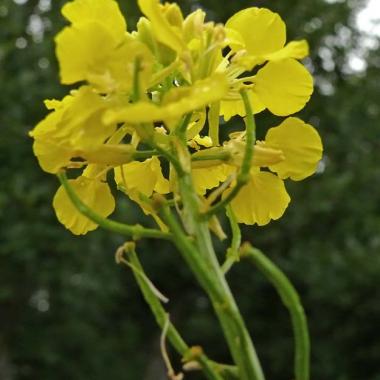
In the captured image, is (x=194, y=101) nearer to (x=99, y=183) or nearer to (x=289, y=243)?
(x=99, y=183)

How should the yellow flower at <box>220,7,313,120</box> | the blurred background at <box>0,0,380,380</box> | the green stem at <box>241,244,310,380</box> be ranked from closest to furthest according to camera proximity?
the green stem at <box>241,244,310,380</box>, the yellow flower at <box>220,7,313,120</box>, the blurred background at <box>0,0,380,380</box>

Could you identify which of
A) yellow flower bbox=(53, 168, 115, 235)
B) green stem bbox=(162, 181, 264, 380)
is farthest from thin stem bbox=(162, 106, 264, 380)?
yellow flower bbox=(53, 168, 115, 235)

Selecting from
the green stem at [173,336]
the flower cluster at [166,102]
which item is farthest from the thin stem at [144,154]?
the green stem at [173,336]

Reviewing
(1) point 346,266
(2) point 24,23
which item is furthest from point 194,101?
(1) point 346,266

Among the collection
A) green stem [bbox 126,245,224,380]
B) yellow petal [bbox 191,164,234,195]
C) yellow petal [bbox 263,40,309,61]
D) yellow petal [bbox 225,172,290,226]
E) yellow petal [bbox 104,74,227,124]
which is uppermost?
yellow petal [bbox 104,74,227,124]

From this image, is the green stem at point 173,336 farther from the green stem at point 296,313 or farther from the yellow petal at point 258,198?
the yellow petal at point 258,198

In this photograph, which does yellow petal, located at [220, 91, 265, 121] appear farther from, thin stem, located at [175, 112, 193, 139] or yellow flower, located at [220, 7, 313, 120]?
thin stem, located at [175, 112, 193, 139]

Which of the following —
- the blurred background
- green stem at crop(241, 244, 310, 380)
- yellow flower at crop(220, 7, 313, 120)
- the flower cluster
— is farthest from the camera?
the blurred background

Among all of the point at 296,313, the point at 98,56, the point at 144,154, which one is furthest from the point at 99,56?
the point at 296,313
